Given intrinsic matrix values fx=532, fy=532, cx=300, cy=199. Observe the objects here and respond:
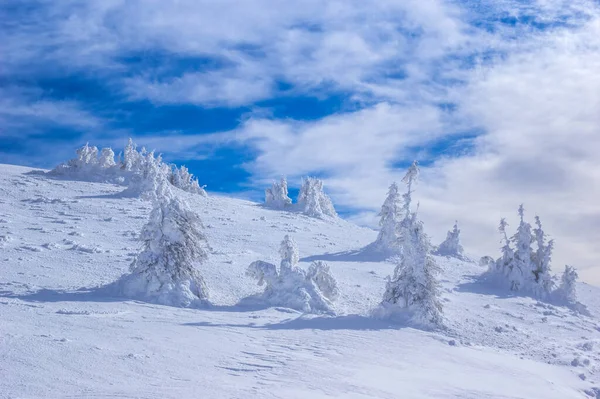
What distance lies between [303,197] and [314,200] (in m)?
3.37

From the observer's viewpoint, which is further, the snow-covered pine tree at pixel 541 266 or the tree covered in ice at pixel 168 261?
the snow-covered pine tree at pixel 541 266

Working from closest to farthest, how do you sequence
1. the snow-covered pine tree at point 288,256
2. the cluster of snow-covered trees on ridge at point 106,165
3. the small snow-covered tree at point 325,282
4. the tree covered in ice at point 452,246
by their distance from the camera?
the snow-covered pine tree at point 288,256
the small snow-covered tree at point 325,282
the tree covered in ice at point 452,246
the cluster of snow-covered trees on ridge at point 106,165

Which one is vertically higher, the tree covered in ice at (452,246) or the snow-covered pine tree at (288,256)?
the tree covered in ice at (452,246)

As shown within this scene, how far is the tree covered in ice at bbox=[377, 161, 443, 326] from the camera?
80.3 ft

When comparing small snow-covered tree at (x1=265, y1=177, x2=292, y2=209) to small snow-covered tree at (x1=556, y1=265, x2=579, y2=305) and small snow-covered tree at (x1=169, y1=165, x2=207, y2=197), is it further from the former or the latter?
small snow-covered tree at (x1=556, y1=265, x2=579, y2=305)

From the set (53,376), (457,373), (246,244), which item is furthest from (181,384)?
(246,244)

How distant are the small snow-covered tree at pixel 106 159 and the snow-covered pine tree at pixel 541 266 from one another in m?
50.0

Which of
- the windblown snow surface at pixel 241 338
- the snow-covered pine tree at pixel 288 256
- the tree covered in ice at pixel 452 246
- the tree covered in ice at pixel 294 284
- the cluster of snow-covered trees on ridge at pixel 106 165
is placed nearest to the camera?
the windblown snow surface at pixel 241 338

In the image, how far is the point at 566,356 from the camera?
24.2m

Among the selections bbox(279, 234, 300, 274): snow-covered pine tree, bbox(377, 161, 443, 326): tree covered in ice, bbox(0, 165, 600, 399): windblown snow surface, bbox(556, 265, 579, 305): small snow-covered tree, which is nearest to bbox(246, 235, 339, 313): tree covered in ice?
bbox(279, 234, 300, 274): snow-covered pine tree

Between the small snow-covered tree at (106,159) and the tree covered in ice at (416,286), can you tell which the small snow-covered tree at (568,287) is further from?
the small snow-covered tree at (106,159)

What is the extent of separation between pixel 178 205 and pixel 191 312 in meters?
5.67

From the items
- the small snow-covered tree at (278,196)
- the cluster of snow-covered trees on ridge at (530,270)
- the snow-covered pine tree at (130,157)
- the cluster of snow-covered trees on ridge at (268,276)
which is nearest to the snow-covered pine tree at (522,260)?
the cluster of snow-covered trees on ridge at (530,270)

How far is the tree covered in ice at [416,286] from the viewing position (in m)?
24.5
